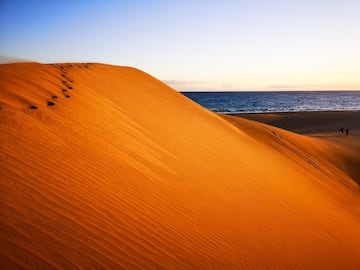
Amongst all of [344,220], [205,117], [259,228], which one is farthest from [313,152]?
[259,228]

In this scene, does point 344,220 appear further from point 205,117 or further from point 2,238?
point 2,238

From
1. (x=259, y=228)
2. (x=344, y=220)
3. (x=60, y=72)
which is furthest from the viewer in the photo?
(x=60, y=72)

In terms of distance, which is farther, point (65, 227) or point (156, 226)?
point (156, 226)

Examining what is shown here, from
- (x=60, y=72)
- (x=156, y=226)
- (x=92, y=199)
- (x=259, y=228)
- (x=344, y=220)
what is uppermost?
(x=60, y=72)

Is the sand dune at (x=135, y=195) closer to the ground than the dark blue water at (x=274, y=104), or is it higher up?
closer to the ground

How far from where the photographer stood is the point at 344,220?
6738 millimetres

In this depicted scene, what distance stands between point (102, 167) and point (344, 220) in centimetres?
517

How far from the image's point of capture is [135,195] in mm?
4133

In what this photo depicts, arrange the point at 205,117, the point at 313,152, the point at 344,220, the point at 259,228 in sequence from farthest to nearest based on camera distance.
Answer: the point at 313,152
the point at 205,117
the point at 344,220
the point at 259,228

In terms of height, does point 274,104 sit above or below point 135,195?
above

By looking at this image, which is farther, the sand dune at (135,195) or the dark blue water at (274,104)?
the dark blue water at (274,104)

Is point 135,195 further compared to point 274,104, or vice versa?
point 274,104

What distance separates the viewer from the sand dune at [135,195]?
3077 millimetres

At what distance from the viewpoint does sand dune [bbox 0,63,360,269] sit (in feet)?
10.1
